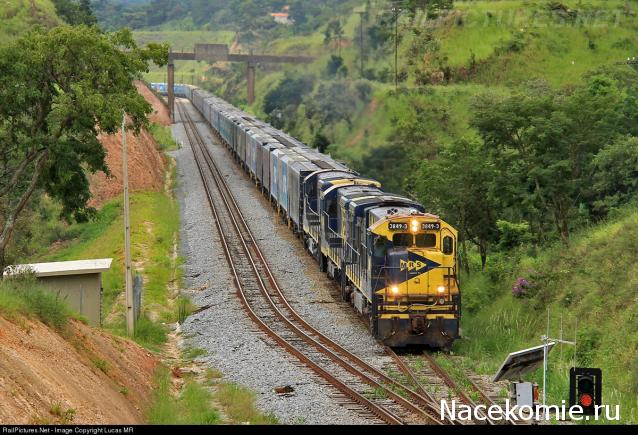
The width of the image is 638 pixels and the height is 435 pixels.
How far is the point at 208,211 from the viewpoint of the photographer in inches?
1992

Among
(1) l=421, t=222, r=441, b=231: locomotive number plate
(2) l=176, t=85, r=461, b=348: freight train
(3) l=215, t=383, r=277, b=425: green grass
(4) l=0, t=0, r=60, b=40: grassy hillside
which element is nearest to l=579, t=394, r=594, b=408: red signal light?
(3) l=215, t=383, r=277, b=425: green grass

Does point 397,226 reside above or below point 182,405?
above

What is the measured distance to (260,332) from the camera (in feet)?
86.9

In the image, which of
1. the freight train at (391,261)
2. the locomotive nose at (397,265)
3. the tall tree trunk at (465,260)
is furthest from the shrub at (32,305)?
the tall tree trunk at (465,260)

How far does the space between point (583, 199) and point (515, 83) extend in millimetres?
44125

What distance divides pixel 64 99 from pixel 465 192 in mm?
15478

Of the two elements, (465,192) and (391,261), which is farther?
(465,192)

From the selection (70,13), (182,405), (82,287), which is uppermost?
(70,13)

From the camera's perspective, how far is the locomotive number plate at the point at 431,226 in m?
23.8

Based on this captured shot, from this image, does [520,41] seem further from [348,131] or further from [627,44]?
[348,131]

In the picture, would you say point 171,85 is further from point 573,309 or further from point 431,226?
point 431,226

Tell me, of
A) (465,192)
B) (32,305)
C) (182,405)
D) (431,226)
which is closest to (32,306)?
(32,305)

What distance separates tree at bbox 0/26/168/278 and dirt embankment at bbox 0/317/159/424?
7.01 meters

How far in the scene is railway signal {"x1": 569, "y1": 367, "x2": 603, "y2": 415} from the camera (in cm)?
1351
